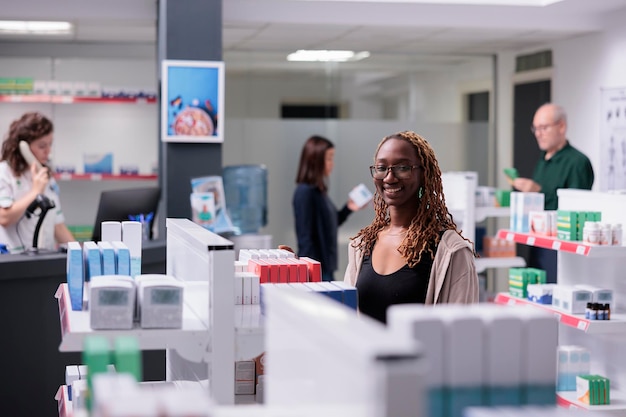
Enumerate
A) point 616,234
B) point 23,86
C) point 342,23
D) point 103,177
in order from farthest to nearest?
point 103,177
point 23,86
point 342,23
point 616,234

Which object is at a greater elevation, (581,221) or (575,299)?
(581,221)

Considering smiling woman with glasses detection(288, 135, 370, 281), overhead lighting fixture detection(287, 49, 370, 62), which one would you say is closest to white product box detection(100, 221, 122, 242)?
smiling woman with glasses detection(288, 135, 370, 281)

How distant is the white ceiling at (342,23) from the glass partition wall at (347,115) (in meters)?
0.24

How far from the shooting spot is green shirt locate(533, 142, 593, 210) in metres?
6.54

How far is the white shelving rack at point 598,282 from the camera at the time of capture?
4805 millimetres

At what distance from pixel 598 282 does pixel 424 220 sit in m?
2.65

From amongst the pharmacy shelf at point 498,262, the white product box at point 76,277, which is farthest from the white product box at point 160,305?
the pharmacy shelf at point 498,262

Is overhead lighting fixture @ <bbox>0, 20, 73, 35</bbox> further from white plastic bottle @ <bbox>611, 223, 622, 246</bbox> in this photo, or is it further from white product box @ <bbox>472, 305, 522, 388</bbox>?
white product box @ <bbox>472, 305, 522, 388</bbox>

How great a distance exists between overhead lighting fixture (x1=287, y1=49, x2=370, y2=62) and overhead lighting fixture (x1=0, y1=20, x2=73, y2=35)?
2.19 metres

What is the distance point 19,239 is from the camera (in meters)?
5.41

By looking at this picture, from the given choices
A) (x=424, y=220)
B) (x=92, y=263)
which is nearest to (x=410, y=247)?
(x=424, y=220)

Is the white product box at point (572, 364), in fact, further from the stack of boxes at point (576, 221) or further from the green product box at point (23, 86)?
the green product box at point (23, 86)

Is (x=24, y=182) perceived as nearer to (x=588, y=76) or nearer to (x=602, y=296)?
(x=602, y=296)

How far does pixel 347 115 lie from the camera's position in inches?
372
